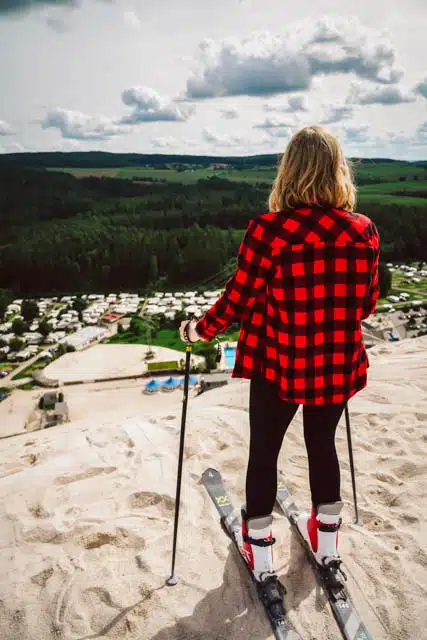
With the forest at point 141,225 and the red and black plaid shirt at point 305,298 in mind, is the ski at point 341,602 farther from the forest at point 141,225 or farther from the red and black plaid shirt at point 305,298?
the forest at point 141,225

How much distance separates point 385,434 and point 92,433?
317cm

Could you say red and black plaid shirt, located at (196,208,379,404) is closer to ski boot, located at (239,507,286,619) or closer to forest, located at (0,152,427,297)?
ski boot, located at (239,507,286,619)

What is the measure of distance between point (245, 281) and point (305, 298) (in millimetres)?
291

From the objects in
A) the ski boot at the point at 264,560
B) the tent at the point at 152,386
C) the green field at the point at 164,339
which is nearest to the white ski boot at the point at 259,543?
the ski boot at the point at 264,560

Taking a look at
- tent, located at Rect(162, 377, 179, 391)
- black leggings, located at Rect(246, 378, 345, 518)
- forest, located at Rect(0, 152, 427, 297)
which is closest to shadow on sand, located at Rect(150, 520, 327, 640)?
black leggings, located at Rect(246, 378, 345, 518)

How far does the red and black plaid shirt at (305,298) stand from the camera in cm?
209

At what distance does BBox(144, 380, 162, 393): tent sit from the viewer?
35844 mm

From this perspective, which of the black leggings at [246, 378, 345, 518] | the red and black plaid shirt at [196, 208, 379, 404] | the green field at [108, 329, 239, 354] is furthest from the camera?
the green field at [108, 329, 239, 354]

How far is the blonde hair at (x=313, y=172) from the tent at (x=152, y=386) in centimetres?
3443

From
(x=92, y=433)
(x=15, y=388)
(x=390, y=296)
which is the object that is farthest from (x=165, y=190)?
(x=92, y=433)

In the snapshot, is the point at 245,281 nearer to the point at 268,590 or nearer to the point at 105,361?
the point at 268,590

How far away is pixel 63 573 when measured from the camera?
278 centimetres

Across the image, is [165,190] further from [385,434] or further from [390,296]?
[385,434]

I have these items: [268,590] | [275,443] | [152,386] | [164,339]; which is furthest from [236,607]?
[164,339]
